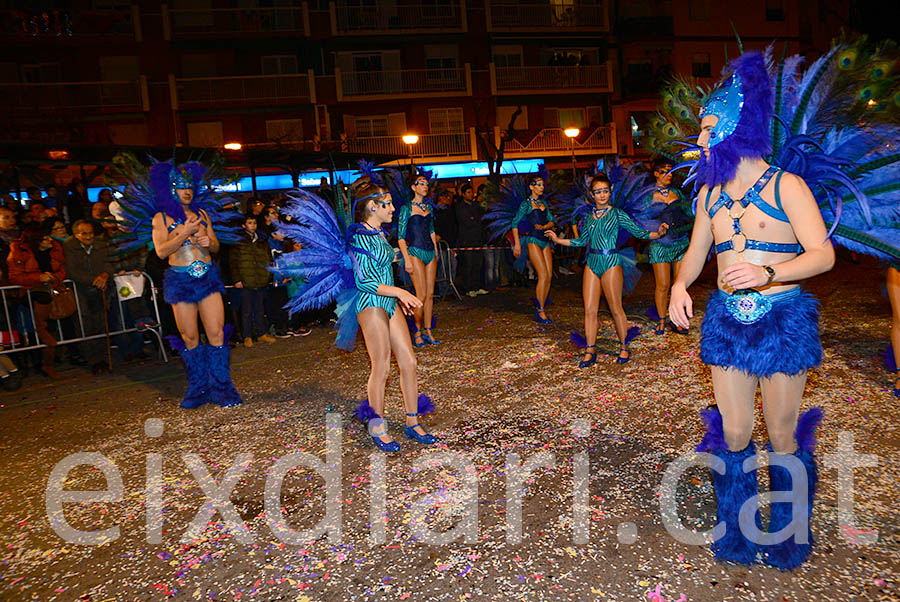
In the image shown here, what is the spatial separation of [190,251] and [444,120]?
25.0 metres

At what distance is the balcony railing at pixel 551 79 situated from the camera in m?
29.3

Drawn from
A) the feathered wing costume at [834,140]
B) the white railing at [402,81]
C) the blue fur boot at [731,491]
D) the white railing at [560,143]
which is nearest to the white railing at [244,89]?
the white railing at [402,81]

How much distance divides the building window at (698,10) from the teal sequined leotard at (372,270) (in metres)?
35.4

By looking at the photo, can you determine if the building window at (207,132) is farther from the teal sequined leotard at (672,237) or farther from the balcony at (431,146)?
the teal sequined leotard at (672,237)

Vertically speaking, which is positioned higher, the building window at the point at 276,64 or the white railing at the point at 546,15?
the white railing at the point at 546,15

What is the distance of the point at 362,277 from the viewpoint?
14.3 ft

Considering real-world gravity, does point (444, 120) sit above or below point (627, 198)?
above

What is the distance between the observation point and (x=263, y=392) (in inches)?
257

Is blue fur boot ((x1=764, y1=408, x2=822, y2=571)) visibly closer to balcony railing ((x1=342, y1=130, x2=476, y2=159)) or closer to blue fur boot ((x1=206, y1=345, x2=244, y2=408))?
blue fur boot ((x1=206, y1=345, x2=244, y2=408))

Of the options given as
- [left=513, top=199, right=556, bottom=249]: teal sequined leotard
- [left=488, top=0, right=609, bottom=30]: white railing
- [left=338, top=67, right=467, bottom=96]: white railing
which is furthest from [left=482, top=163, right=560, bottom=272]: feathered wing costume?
[left=488, top=0, right=609, bottom=30]: white railing

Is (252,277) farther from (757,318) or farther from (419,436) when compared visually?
(757,318)

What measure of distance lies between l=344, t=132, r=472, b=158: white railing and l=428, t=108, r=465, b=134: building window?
80cm

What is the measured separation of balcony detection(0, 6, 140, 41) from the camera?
25312mm

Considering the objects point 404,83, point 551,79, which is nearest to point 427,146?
point 404,83
